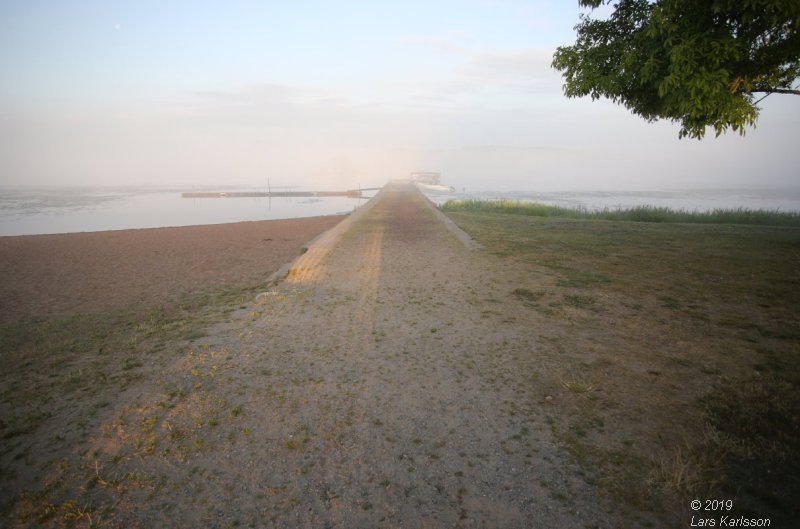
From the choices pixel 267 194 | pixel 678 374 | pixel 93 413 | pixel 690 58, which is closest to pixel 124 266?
pixel 93 413

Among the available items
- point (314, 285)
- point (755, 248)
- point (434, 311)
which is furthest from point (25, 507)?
point (755, 248)

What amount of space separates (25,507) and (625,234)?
14872 millimetres

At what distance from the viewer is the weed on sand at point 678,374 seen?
240 centimetres

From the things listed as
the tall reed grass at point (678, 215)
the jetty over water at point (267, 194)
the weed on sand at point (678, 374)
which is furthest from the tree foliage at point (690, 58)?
the jetty over water at point (267, 194)

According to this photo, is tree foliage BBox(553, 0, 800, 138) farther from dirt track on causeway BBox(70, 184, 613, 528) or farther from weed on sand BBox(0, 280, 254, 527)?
weed on sand BBox(0, 280, 254, 527)

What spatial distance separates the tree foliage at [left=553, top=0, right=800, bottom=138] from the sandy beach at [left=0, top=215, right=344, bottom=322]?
30.7ft

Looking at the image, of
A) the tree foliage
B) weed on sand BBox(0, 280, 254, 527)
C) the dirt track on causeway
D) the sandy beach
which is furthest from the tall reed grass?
weed on sand BBox(0, 280, 254, 527)

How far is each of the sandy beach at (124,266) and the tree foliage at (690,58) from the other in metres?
9.37

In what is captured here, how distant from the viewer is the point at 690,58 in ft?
21.5

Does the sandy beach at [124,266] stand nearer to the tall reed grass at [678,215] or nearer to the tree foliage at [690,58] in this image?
the tree foliage at [690,58]

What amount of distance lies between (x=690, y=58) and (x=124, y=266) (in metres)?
14.3

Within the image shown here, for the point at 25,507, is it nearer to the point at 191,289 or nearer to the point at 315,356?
the point at 315,356

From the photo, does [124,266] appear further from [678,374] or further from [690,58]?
[690,58]

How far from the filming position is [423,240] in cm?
1234
